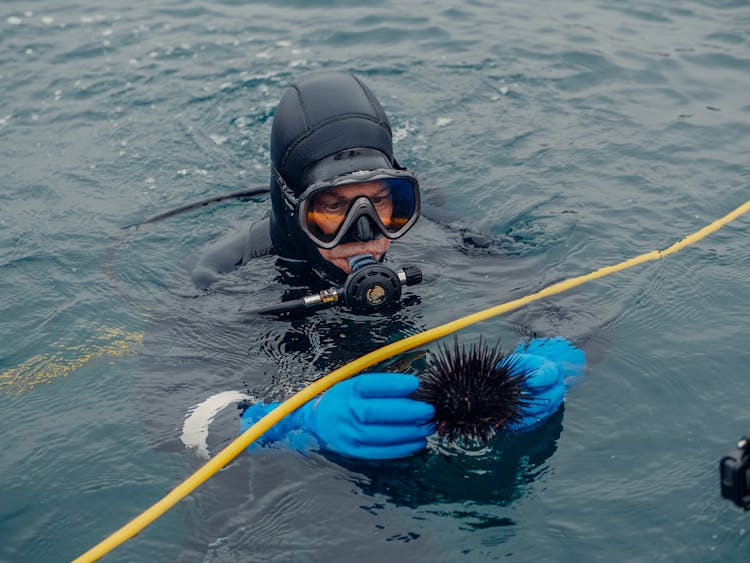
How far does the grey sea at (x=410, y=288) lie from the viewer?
3080 millimetres

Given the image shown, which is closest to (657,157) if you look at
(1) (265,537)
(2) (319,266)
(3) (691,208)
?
(3) (691,208)

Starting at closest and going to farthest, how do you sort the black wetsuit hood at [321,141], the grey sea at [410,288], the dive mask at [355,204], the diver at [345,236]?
the diver at [345,236], the grey sea at [410,288], the dive mask at [355,204], the black wetsuit hood at [321,141]

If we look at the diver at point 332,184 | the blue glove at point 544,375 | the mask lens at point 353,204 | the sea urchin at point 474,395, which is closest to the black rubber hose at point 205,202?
the diver at point 332,184

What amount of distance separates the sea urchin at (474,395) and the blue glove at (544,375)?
0.45 ft

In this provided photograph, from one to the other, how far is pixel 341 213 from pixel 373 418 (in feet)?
4.01

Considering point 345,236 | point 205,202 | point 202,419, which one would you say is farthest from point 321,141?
point 205,202

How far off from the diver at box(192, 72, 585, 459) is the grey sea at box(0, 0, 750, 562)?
182 millimetres

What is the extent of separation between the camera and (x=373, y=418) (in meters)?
2.87

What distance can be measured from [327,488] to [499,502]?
0.64m

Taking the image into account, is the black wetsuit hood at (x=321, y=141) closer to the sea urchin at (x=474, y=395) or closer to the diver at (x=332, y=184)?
the diver at (x=332, y=184)

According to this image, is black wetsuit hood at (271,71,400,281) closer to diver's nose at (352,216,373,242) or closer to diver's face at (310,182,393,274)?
diver's face at (310,182,393,274)

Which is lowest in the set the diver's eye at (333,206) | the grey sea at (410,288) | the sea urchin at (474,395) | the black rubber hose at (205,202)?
the grey sea at (410,288)

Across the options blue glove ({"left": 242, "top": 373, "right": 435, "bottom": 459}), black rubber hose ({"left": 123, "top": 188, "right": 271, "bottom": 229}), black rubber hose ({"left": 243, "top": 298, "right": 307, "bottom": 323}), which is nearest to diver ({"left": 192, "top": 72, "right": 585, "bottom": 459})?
blue glove ({"left": 242, "top": 373, "right": 435, "bottom": 459})

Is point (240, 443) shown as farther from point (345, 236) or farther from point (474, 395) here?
point (345, 236)
